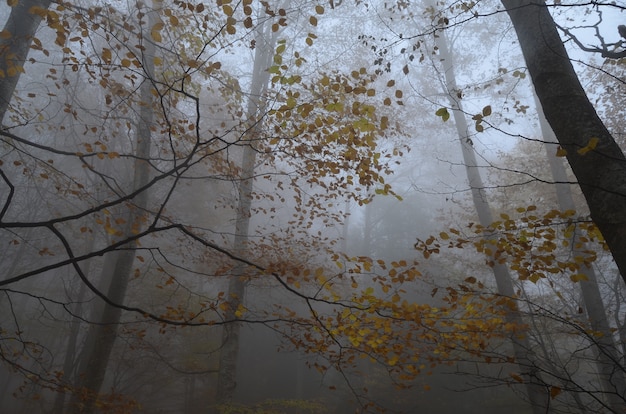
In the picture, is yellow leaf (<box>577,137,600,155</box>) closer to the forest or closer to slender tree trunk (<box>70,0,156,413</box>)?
the forest

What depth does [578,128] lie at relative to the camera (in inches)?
91.4

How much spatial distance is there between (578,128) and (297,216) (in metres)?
9.38

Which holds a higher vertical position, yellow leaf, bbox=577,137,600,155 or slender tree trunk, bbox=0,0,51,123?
slender tree trunk, bbox=0,0,51,123

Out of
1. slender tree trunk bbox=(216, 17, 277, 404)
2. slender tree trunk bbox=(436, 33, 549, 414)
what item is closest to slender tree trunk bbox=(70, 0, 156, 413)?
slender tree trunk bbox=(216, 17, 277, 404)

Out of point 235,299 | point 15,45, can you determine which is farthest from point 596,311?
point 15,45

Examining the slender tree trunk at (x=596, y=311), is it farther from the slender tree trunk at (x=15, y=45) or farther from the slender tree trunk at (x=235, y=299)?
the slender tree trunk at (x=15, y=45)

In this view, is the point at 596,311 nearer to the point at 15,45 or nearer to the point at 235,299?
the point at 235,299

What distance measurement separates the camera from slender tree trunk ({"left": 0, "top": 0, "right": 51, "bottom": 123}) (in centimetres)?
384

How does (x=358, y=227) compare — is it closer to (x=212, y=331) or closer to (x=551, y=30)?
(x=212, y=331)

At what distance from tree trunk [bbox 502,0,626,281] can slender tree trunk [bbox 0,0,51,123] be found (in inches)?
190

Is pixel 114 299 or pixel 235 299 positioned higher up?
pixel 235 299

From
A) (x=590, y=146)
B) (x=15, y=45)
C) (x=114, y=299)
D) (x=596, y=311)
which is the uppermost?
(x=15, y=45)

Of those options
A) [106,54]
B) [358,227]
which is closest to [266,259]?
[106,54]

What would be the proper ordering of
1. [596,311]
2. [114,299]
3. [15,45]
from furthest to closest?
1. [596,311]
2. [114,299]
3. [15,45]
